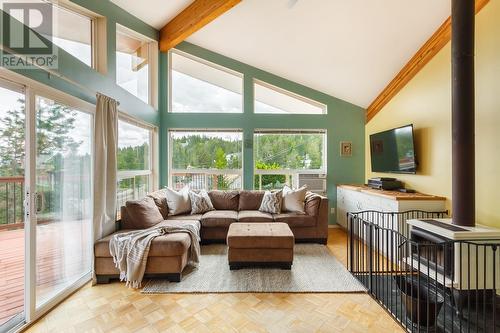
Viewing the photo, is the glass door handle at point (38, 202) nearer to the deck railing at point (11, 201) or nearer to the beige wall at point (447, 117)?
the deck railing at point (11, 201)

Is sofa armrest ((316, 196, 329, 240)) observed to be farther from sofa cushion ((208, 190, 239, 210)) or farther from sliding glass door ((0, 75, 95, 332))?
sliding glass door ((0, 75, 95, 332))

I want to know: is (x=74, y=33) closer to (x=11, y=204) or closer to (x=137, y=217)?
(x=11, y=204)

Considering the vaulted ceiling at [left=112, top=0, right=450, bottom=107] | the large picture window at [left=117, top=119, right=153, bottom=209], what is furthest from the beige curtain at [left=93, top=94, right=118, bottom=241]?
the vaulted ceiling at [left=112, top=0, right=450, bottom=107]

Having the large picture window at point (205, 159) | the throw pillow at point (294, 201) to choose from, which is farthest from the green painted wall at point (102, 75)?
the throw pillow at point (294, 201)

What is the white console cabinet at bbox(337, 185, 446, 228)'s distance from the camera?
290 centimetres

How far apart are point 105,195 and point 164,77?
2.91m

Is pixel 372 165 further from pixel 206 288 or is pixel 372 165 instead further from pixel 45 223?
pixel 45 223

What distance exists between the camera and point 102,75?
2.87m

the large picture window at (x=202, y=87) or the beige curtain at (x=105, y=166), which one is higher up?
the large picture window at (x=202, y=87)

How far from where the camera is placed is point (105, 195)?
9.00 ft

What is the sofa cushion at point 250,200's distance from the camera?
14.0ft

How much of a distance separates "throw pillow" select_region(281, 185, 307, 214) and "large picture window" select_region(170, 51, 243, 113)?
2004 millimetres

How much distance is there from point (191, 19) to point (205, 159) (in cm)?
244

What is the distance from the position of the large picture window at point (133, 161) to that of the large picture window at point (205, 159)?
1.65ft
